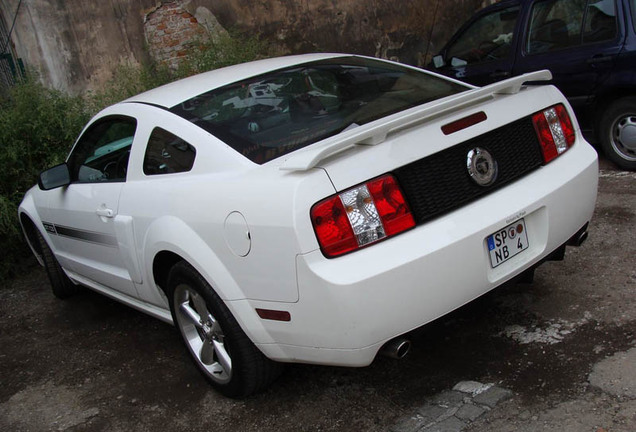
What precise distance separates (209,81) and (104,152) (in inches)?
35.9

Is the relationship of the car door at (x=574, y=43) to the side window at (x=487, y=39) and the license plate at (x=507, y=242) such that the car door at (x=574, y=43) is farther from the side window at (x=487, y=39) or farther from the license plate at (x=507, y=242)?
the license plate at (x=507, y=242)

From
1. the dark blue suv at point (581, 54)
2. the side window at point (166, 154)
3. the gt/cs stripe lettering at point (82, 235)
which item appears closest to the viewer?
the side window at point (166, 154)

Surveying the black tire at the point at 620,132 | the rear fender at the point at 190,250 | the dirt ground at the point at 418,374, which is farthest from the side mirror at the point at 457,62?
the rear fender at the point at 190,250

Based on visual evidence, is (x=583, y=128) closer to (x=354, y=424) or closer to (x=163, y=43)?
(x=354, y=424)

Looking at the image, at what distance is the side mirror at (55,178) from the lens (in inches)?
171

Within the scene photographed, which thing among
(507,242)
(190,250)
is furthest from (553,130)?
(190,250)

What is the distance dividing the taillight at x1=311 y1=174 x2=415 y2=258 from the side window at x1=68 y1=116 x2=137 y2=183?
1.63m

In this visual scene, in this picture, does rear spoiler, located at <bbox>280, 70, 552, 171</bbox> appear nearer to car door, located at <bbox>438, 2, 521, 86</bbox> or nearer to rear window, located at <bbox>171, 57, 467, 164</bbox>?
rear window, located at <bbox>171, 57, 467, 164</bbox>

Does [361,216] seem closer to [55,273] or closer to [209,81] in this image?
[209,81]

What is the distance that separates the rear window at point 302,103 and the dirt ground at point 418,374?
1075 millimetres

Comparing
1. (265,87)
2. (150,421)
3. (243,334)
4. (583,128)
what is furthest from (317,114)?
(583,128)

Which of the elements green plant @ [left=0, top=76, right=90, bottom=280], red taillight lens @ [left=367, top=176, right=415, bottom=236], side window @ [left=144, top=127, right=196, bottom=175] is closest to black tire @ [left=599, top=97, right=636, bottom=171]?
red taillight lens @ [left=367, top=176, right=415, bottom=236]

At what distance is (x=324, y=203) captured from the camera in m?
2.62

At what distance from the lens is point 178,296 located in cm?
346
